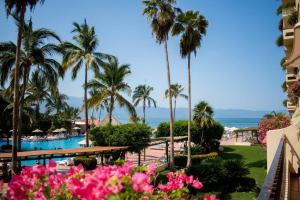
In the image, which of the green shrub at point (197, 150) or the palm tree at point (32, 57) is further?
the green shrub at point (197, 150)

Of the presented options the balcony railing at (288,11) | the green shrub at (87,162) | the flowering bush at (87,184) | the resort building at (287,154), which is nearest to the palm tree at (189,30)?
the balcony railing at (288,11)

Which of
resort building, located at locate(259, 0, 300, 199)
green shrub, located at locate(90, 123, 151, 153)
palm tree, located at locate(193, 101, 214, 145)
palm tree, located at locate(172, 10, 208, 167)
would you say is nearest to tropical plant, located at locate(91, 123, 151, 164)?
green shrub, located at locate(90, 123, 151, 153)

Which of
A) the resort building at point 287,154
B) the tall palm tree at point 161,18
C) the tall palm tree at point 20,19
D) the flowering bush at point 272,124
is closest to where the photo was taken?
the resort building at point 287,154

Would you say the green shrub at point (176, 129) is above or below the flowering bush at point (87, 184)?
below

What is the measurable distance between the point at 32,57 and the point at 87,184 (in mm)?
20519

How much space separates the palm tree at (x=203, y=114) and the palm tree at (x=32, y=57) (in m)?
21.5

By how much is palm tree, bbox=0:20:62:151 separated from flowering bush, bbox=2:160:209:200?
1926 centimetres

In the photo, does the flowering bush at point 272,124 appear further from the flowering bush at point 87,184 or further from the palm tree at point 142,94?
the palm tree at point 142,94

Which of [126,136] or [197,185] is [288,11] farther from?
[197,185]

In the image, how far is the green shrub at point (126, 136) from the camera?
26047mm

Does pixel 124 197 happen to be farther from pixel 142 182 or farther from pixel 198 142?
pixel 198 142

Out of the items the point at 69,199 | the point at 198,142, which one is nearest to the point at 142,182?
the point at 69,199

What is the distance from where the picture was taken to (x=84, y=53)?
30156mm

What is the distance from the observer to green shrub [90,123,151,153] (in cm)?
2605
